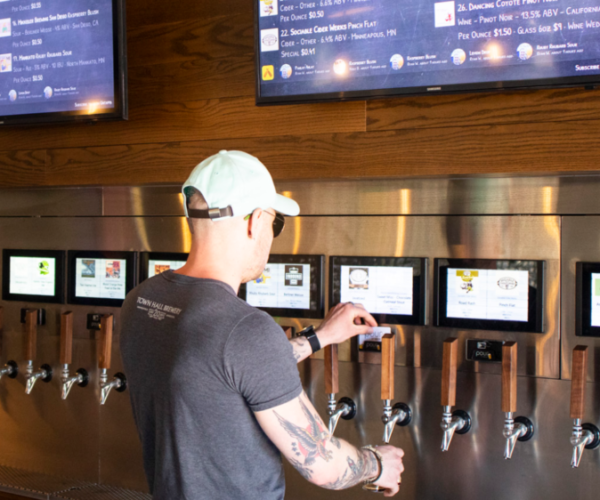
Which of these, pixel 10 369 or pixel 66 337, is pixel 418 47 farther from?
pixel 10 369

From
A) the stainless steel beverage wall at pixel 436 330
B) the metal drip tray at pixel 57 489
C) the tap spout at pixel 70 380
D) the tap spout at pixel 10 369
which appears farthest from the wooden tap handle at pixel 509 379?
the tap spout at pixel 10 369

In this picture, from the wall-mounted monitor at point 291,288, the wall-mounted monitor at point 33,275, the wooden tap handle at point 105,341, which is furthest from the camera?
the wall-mounted monitor at point 33,275

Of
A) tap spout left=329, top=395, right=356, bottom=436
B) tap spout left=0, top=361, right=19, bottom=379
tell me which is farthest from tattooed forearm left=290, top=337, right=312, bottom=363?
tap spout left=0, top=361, right=19, bottom=379

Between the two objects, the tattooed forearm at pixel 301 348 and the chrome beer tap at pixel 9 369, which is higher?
the tattooed forearm at pixel 301 348

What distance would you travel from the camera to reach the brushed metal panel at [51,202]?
2.17 m

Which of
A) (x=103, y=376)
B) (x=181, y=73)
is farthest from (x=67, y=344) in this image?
(x=181, y=73)

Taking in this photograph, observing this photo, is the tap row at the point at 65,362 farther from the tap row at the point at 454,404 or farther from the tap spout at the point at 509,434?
the tap spout at the point at 509,434

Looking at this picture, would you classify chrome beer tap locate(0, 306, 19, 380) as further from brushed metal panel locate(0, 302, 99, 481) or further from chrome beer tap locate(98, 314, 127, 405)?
chrome beer tap locate(98, 314, 127, 405)

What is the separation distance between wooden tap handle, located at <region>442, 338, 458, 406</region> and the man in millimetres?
341

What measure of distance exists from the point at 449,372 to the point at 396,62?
2.54 feet

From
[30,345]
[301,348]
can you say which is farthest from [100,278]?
[301,348]

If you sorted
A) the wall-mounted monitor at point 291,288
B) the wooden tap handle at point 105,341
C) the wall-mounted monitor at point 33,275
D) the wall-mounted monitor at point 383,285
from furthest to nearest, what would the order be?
the wall-mounted monitor at point 33,275
the wooden tap handle at point 105,341
the wall-mounted monitor at point 291,288
the wall-mounted monitor at point 383,285

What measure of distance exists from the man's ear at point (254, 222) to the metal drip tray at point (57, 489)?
116 cm

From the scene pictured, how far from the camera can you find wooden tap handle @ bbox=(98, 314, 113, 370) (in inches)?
79.0
